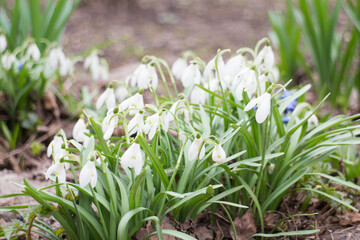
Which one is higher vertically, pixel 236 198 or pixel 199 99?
pixel 199 99

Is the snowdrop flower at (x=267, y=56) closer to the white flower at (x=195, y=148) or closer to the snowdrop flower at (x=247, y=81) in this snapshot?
the snowdrop flower at (x=247, y=81)

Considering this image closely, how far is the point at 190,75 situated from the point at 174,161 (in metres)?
0.46

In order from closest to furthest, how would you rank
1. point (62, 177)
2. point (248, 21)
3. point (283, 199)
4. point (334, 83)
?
point (62, 177) < point (283, 199) < point (334, 83) < point (248, 21)

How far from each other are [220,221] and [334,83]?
7.26 ft

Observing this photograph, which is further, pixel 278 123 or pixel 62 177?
pixel 278 123

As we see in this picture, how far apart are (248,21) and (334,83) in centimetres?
239

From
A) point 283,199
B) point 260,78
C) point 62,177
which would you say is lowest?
point 283,199

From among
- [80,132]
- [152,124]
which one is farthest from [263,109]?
[80,132]

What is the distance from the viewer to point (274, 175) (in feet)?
7.54

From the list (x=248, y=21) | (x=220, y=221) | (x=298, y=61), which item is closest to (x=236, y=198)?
(x=220, y=221)

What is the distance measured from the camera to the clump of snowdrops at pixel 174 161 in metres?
1.81

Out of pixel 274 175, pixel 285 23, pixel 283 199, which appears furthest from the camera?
pixel 285 23

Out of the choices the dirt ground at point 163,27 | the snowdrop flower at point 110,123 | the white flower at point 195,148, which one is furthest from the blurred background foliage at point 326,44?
the snowdrop flower at point 110,123

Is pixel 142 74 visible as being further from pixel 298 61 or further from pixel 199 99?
pixel 298 61
